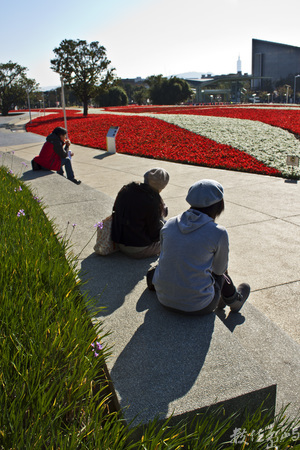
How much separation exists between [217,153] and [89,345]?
33.8ft

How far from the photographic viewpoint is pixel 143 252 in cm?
430

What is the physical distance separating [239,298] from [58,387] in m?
1.87

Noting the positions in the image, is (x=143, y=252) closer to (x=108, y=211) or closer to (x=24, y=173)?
(x=108, y=211)

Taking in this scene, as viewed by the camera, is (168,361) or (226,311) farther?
(226,311)

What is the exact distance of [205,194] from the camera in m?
2.95

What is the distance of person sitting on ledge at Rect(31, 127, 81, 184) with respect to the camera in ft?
28.1

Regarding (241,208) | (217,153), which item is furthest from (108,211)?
(217,153)

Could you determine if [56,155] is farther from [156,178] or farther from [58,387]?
[58,387]

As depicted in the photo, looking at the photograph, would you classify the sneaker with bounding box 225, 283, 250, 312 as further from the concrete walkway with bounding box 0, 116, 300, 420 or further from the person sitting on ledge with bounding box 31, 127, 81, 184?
the person sitting on ledge with bounding box 31, 127, 81, 184

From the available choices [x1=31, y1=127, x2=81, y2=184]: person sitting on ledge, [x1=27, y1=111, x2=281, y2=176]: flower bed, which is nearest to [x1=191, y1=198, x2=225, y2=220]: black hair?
[x1=31, y1=127, x2=81, y2=184]: person sitting on ledge

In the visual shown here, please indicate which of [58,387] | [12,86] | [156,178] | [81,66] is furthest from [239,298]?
[12,86]

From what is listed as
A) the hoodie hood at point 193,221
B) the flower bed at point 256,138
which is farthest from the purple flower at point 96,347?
the flower bed at point 256,138

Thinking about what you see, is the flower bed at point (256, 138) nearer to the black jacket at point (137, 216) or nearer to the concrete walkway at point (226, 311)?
the concrete walkway at point (226, 311)

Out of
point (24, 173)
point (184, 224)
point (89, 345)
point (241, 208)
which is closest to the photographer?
point (89, 345)
